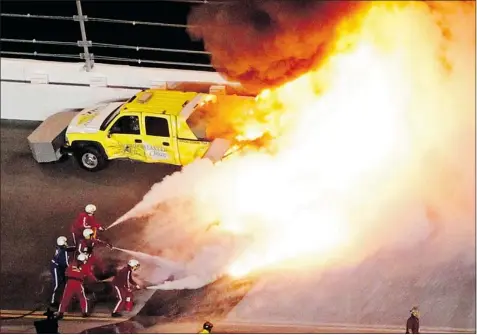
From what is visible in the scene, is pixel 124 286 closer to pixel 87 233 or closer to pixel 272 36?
pixel 87 233

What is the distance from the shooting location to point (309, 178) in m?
8.75

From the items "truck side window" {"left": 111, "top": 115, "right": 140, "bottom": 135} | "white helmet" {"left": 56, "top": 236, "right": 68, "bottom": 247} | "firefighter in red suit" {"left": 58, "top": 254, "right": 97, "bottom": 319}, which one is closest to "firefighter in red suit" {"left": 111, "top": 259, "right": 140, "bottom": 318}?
"firefighter in red suit" {"left": 58, "top": 254, "right": 97, "bottom": 319}

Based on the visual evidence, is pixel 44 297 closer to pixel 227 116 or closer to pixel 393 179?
pixel 227 116

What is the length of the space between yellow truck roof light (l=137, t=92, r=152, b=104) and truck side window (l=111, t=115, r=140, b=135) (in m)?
0.32

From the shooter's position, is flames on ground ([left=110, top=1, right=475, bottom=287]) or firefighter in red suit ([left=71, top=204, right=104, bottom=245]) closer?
firefighter in red suit ([left=71, top=204, right=104, bottom=245])

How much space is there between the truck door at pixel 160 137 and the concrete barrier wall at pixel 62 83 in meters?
0.93

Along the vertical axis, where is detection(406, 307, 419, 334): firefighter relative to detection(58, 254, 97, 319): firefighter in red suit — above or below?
below

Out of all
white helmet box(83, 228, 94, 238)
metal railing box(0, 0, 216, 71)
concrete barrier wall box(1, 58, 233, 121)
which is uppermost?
metal railing box(0, 0, 216, 71)

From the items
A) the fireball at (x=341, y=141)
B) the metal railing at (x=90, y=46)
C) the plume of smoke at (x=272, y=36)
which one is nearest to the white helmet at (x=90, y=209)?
the fireball at (x=341, y=141)

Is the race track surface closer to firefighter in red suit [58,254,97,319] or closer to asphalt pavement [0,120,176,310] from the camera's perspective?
asphalt pavement [0,120,176,310]

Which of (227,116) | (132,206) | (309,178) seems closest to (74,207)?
(132,206)

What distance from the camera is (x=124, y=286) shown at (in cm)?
772

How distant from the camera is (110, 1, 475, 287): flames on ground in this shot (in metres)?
8.37

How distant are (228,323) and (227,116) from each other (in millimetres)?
2823
